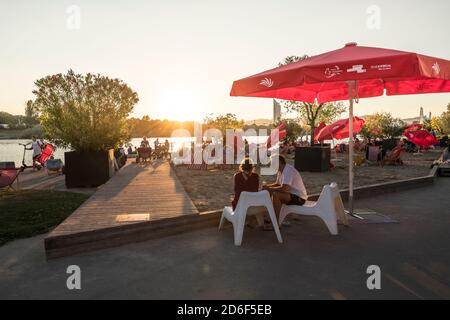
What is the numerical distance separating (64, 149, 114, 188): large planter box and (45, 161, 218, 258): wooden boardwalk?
3.57 meters

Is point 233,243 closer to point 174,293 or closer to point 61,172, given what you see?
point 174,293

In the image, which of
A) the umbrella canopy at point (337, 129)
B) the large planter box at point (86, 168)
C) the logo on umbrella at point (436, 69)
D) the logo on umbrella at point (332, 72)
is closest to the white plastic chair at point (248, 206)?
the logo on umbrella at point (332, 72)

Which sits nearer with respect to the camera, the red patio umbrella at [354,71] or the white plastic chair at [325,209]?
the red patio umbrella at [354,71]

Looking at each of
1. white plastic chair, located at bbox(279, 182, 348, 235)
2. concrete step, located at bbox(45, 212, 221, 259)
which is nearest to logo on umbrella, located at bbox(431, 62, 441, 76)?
white plastic chair, located at bbox(279, 182, 348, 235)

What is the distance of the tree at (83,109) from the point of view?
1177 cm

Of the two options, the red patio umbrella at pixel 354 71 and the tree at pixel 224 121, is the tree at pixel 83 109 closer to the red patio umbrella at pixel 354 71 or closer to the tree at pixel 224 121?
the red patio umbrella at pixel 354 71

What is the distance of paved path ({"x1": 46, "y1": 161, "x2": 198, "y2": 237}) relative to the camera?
17.9ft

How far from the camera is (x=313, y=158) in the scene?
577 inches

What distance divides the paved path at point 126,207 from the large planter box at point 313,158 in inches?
270

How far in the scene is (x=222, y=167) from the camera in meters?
17.4
